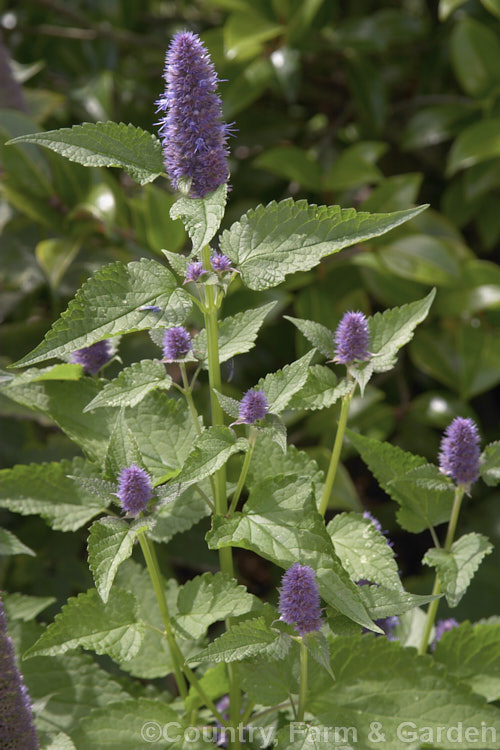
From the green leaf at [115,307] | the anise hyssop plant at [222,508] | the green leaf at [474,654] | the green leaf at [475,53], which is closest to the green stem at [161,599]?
the anise hyssop plant at [222,508]

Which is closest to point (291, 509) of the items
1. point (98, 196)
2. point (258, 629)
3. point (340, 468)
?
point (258, 629)

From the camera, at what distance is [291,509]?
0.77m

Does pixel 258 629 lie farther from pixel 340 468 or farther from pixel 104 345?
pixel 340 468

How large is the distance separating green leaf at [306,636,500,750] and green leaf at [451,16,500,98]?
147cm

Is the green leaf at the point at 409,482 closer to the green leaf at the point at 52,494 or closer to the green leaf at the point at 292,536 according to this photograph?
the green leaf at the point at 292,536

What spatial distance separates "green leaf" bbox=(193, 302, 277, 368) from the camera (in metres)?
0.82

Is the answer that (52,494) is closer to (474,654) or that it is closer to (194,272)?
(194,272)

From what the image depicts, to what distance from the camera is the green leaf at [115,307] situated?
2.16ft

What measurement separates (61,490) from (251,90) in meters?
1.27

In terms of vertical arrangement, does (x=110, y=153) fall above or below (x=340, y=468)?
above

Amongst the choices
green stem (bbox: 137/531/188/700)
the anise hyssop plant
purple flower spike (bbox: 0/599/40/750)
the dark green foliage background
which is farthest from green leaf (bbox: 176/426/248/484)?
the dark green foliage background

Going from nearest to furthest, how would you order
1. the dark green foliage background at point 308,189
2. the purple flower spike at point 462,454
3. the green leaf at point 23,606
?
the purple flower spike at point 462,454 < the green leaf at point 23,606 < the dark green foliage background at point 308,189

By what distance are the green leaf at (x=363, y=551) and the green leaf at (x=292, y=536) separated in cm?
4

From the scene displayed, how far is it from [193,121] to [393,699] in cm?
63
